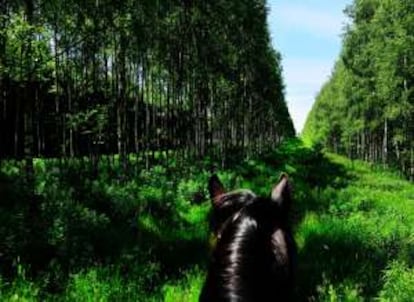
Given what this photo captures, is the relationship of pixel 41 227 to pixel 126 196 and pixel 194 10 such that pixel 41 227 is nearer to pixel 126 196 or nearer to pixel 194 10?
pixel 126 196

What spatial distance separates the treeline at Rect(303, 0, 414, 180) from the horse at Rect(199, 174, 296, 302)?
42445 millimetres

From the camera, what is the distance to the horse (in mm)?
1910

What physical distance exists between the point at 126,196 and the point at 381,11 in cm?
3620

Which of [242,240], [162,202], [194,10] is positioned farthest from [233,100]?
[242,240]

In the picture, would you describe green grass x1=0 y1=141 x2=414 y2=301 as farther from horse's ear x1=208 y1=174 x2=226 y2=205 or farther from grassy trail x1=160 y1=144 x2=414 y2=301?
horse's ear x1=208 y1=174 x2=226 y2=205

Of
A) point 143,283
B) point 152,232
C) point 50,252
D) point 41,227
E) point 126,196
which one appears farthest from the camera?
point 126,196

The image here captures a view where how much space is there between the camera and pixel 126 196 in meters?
15.0

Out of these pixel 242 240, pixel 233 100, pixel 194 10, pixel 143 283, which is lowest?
pixel 143 283

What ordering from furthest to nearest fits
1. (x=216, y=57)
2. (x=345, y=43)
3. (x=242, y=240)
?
(x=345, y=43), (x=216, y=57), (x=242, y=240)

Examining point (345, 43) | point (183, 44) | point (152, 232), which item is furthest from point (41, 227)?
point (345, 43)

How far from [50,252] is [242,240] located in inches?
290

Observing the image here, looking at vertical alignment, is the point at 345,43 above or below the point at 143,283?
above

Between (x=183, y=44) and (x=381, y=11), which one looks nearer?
(x=183, y=44)

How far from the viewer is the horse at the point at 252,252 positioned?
6.27 ft
